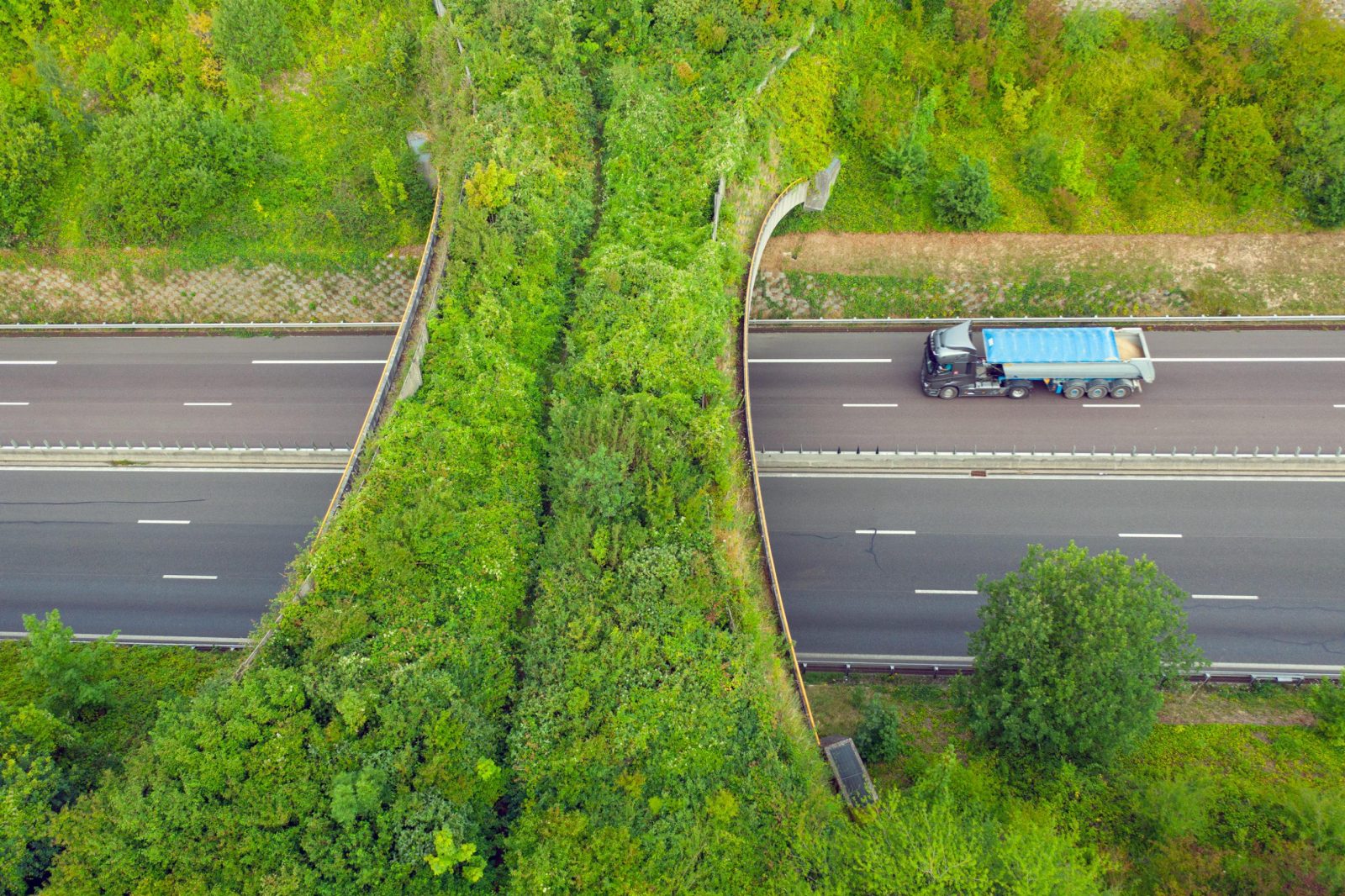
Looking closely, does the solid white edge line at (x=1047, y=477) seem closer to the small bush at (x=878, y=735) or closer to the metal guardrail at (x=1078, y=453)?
the metal guardrail at (x=1078, y=453)

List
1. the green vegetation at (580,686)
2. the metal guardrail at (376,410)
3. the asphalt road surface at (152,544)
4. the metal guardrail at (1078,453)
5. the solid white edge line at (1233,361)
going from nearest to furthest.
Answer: the green vegetation at (580,686) < the metal guardrail at (376,410) < the asphalt road surface at (152,544) < the metal guardrail at (1078,453) < the solid white edge line at (1233,361)

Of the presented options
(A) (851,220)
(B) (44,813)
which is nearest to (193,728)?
(B) (44,813)

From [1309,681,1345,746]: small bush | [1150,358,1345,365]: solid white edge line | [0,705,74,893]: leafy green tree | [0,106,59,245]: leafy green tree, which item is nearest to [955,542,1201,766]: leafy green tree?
[1309,681,1345,746]: small bush

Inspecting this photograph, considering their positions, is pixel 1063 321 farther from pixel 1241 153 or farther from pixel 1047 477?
pixel 1241 153

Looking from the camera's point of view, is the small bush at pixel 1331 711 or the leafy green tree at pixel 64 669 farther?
the small bush at pixel 1331 711

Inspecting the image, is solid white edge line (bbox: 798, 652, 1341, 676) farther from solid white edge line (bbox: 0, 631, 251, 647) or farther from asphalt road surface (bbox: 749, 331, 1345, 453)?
solid white edge line (bbox: 0, 631, 251, 647)

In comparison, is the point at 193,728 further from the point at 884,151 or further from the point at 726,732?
the point at 884,151

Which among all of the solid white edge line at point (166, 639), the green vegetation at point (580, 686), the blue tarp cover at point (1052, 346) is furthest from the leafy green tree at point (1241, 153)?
the solid white edge line at point (166, 639)

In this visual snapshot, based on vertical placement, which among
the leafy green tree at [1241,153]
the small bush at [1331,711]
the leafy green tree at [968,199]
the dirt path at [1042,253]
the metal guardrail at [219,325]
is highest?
the leafy green tree at [1241,153]
